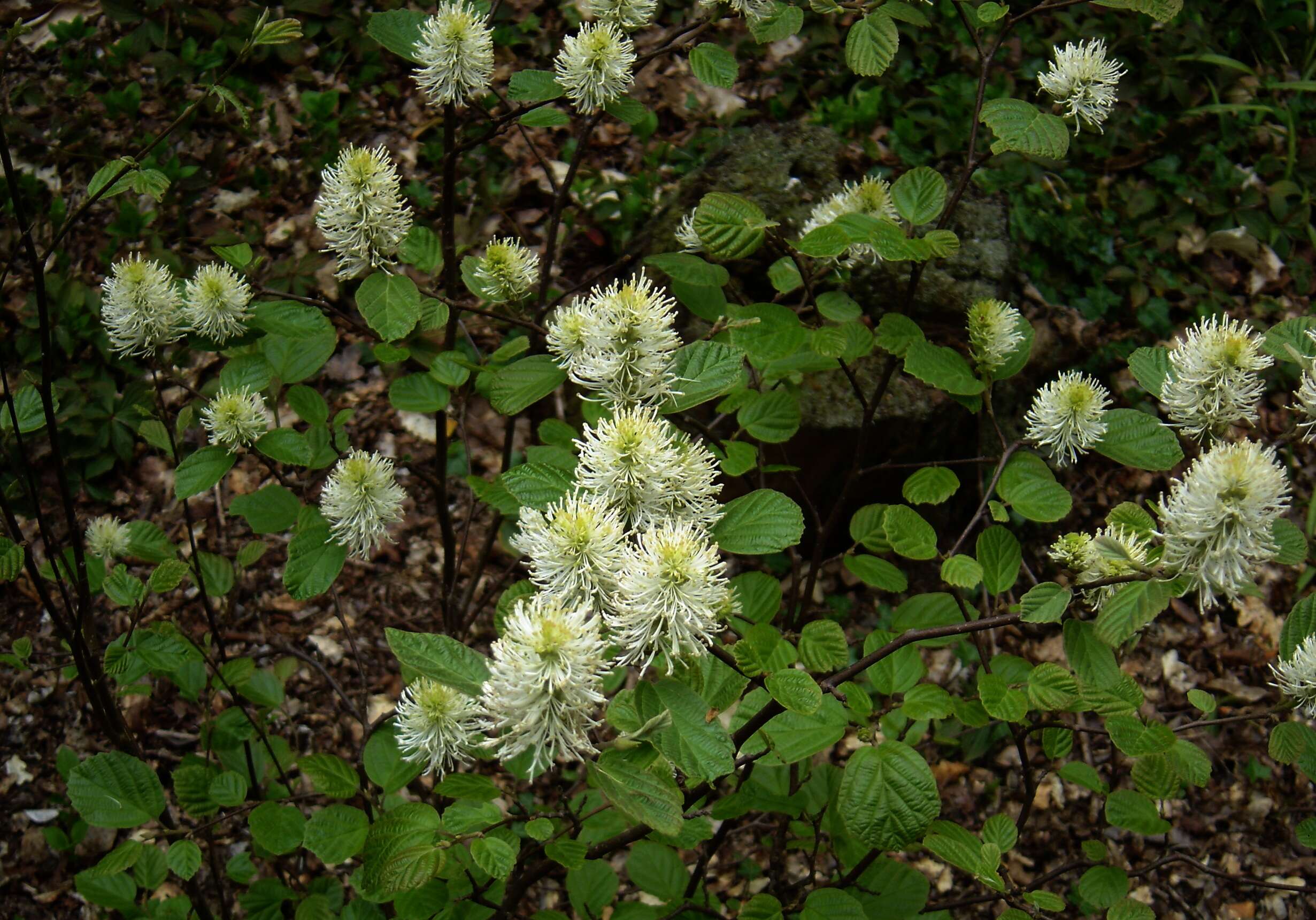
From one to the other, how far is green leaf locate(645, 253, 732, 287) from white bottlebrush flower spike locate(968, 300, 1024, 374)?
18.7 inches

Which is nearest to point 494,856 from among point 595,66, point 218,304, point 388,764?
point 388,764

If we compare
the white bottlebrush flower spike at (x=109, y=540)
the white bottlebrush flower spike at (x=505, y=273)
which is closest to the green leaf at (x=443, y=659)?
the white bottlebrush flower spike at (x=505, y=273)

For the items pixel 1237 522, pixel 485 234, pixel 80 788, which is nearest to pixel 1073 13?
pixel 485 234

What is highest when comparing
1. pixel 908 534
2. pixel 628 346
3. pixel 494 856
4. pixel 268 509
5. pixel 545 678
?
pixel 268 509

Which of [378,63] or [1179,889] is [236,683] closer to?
[1179,889]

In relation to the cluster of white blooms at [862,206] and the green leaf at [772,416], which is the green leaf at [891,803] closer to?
the green leaf at [772,416]

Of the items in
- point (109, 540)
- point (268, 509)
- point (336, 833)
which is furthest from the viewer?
point (109, 540)

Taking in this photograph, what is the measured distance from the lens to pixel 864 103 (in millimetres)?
4105

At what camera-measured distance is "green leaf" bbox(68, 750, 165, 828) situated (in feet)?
5.77

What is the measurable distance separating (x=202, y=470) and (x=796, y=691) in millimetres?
1203

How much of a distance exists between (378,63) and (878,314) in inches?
99.3

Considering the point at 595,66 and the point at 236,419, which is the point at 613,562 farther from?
the point at 595,66

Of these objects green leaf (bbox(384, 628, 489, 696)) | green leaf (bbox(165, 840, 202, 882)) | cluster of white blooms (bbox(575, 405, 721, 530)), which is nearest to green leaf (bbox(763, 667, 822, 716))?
cluster of white blooms (bbox(575, 405, 721, 530))

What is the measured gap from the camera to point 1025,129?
5.60ft
